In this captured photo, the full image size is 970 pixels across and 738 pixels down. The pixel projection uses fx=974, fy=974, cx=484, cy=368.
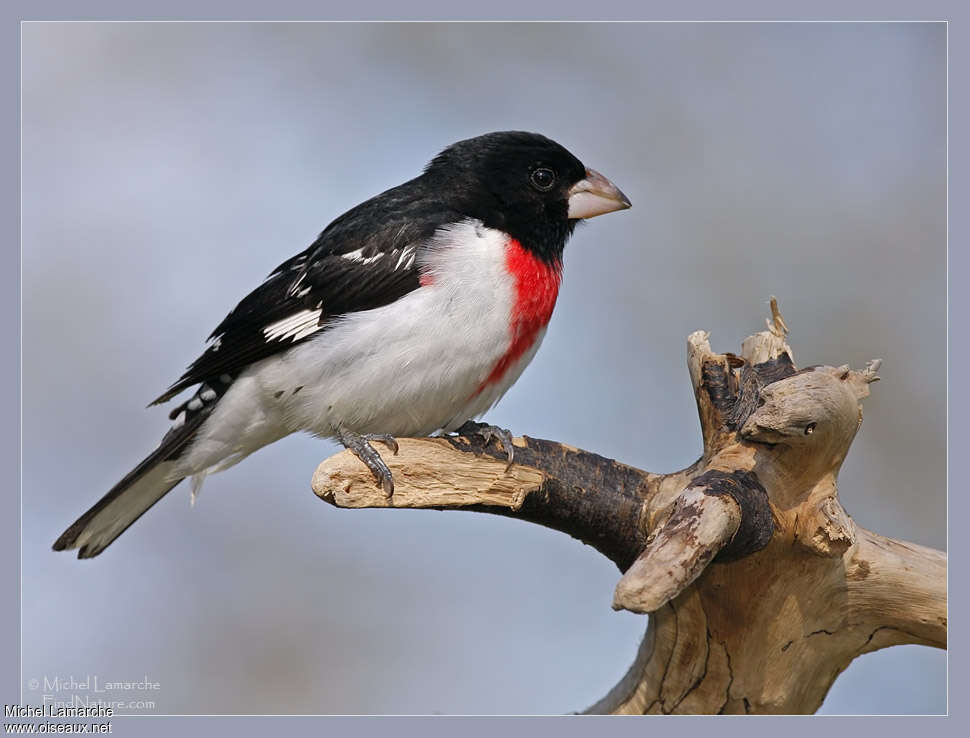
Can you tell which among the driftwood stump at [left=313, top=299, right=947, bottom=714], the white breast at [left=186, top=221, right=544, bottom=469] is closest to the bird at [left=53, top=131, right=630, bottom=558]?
the white breast at [left=186, top=221, right=544, bottom=469]

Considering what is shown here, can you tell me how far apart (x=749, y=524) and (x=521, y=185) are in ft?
5.59

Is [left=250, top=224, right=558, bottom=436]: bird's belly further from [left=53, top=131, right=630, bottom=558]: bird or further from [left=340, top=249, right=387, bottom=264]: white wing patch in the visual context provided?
[left=340, top=249, right=387, bottom=264]: white wing patch

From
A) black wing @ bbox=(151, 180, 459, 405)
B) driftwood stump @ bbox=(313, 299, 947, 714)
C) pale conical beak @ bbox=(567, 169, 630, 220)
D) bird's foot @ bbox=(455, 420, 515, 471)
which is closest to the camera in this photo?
driftwood stump @ bbox=(313, 299, 947, 714)

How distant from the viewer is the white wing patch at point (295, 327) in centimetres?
371

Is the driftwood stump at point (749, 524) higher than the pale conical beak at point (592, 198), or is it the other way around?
the pale conical beak at point (592, 198)

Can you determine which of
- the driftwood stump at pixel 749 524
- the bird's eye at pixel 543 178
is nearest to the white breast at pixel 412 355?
the driftwood stump at pixel 749 524

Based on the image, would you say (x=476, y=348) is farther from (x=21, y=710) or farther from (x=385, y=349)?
(x=21, y=710)

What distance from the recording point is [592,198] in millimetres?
4113

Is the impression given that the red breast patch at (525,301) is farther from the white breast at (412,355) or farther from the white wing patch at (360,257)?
the white wing patch at (360,257)

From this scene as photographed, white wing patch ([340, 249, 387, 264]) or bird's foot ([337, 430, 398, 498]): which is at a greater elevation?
white wing patch ([340, 249, 387, 264])

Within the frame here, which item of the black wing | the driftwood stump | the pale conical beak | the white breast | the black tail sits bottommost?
the driftwood stump

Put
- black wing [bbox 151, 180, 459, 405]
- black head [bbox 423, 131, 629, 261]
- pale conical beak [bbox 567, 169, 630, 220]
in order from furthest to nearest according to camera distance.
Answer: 1. pale conical beak [bbox 567, 169, 630, 220]
2. black head [bbox 423, 131, 629, 261]
3. black wing [bbox 151, 180, 459, 405]

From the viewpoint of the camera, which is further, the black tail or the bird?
the black tail

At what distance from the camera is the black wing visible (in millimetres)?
3676
